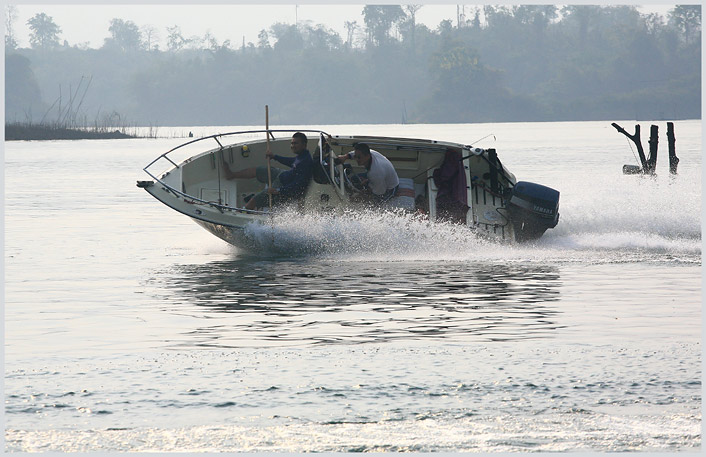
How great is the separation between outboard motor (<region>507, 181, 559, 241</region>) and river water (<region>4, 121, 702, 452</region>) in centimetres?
58

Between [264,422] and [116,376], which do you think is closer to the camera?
[264,422]

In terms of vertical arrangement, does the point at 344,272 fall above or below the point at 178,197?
below

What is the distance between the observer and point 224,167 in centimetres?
1998

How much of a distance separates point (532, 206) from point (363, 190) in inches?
117

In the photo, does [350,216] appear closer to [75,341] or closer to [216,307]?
[216,307]

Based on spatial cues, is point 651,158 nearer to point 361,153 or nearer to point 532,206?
point 532,206

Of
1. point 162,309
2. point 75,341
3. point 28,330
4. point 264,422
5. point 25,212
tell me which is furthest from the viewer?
point 25,212

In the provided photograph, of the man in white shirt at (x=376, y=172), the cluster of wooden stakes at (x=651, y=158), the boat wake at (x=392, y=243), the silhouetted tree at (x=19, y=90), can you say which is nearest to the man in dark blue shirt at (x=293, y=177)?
the boat wake at (x=392, y=243)

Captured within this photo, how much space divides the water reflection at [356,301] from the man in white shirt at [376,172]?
4.23 ft

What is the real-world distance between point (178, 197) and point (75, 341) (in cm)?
692

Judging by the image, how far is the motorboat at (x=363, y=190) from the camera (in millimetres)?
18453

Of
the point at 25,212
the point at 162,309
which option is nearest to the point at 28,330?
the point at 162,309

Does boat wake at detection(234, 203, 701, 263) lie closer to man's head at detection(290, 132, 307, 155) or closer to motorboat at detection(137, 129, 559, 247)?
motorboat at detection(137, 129, 559, 247)

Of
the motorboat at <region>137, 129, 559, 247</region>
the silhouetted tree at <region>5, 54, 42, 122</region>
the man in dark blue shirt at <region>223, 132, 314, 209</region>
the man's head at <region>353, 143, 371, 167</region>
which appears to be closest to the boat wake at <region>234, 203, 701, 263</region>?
the motorboat at <region>137, 129, 559, 247</region>
